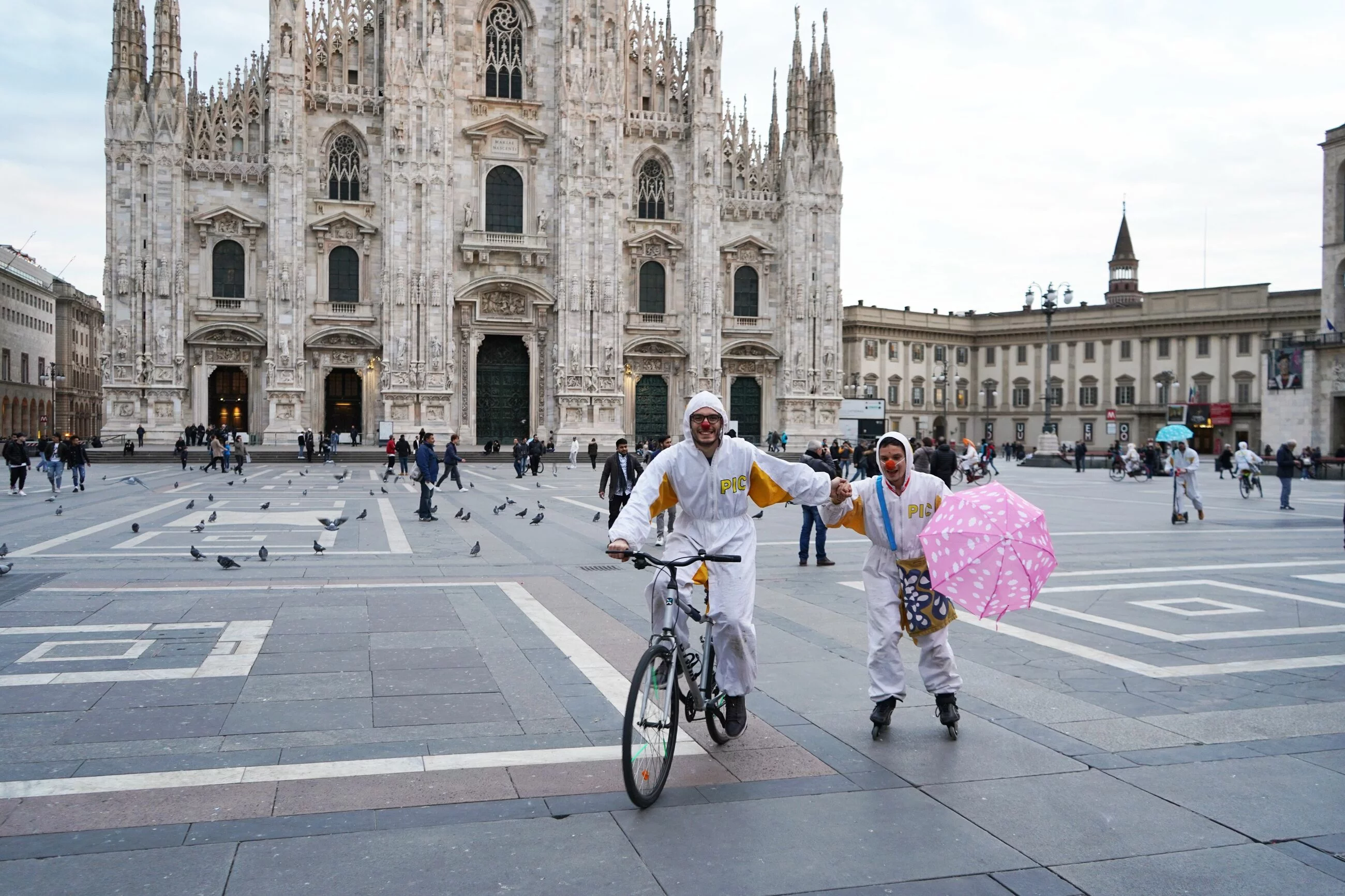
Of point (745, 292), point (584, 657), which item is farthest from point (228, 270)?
point (584, 657)

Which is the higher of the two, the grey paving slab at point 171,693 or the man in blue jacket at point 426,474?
the man in blue jacket at point 426,474

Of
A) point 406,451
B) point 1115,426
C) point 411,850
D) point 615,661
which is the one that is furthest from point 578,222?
point 1115,426

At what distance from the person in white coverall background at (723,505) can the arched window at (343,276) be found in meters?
40.1

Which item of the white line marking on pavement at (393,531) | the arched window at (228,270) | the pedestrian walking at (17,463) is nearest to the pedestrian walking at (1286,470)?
the white line marking on pavement at (393,531)

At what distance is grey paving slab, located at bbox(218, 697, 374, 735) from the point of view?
216 inches

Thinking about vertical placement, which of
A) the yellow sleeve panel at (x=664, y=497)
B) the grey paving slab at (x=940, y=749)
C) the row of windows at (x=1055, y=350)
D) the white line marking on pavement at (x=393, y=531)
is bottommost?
the grey paving slab at (x=940, y=749)

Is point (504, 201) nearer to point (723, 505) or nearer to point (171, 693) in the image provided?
point (171, 693)

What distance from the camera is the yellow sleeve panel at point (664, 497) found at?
5336mm

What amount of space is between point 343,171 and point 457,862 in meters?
42.9

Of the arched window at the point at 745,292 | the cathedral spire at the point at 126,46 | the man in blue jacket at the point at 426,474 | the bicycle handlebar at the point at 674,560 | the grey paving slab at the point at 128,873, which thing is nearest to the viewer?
the grey paving slab at the point at 128,873

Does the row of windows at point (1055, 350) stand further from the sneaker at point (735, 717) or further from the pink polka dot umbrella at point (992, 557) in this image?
the sneaker at point (735, 717)

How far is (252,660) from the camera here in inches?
272

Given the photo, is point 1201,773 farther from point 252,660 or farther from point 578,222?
point 578,222

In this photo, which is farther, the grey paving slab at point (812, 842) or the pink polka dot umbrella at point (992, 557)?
the pink polka dot umbrella at point (992, 557)
